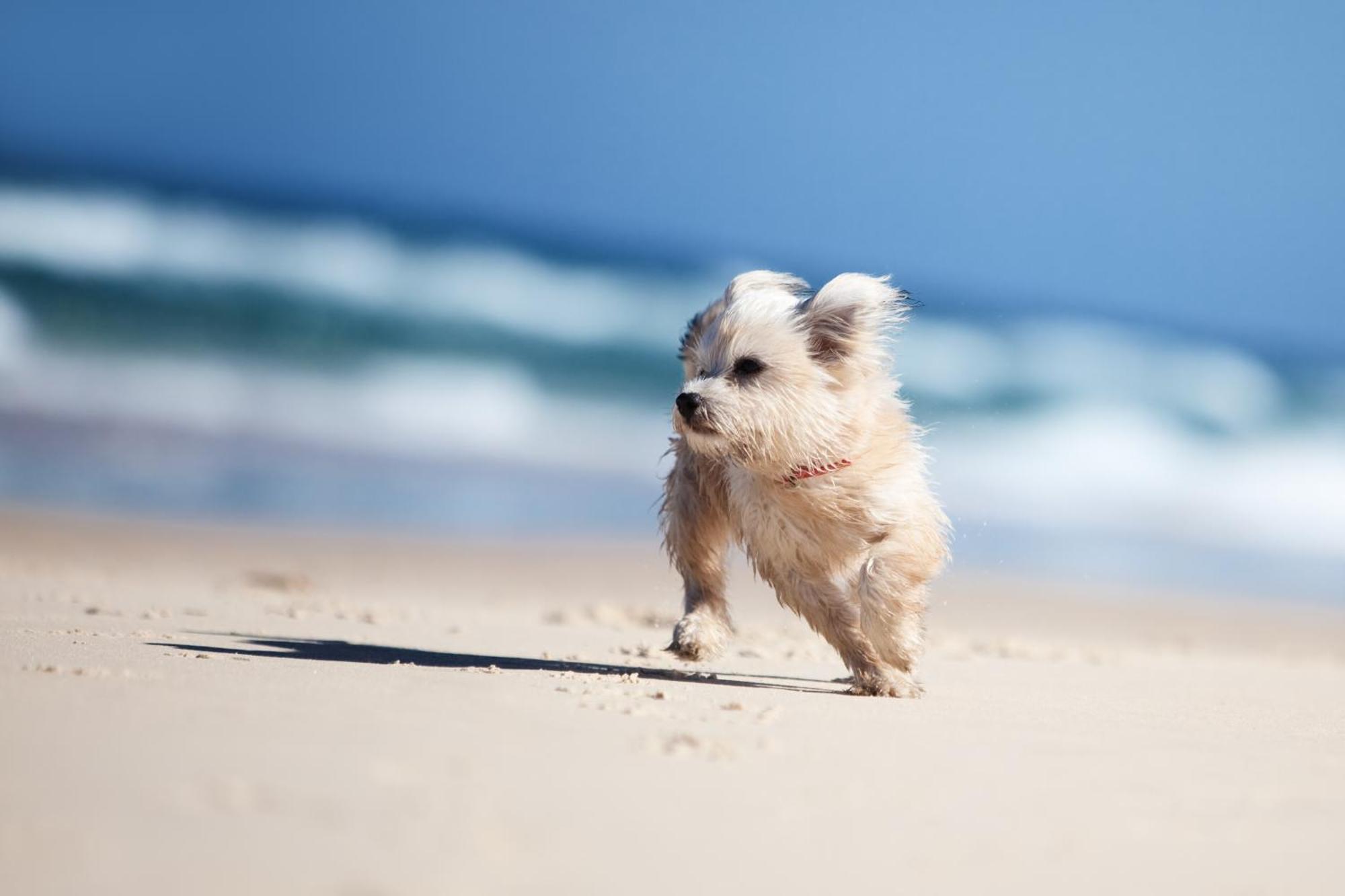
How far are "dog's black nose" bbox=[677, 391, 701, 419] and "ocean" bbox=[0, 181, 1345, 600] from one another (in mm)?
898

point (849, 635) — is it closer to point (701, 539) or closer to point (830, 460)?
point (830, 460)

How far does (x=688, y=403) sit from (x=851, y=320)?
25.1 inches

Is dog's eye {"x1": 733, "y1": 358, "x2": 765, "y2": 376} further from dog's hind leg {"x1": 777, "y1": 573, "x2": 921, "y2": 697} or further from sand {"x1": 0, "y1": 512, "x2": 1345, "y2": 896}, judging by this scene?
sand {"x1": 0, "y1": 512, "x2": 1345, "y2": 896}

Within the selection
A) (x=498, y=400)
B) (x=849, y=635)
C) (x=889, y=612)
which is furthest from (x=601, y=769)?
(x=498, y=400)

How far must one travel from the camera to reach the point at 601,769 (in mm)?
2795

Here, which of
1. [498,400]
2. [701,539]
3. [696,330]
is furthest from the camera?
[498,400]

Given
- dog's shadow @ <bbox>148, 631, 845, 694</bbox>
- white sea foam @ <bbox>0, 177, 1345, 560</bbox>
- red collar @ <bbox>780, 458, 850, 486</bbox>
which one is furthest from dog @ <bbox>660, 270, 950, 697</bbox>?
white sea foam @ <bbox>0, 177, 1345, 560</bbox>

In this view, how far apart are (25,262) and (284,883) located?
19.4 meters

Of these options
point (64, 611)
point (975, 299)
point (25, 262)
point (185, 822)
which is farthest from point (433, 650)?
point (975, 299)

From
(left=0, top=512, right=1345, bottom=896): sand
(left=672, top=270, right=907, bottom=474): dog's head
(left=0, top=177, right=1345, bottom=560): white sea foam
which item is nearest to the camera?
(left=0, top=512, right=1345, bottom=896): sand

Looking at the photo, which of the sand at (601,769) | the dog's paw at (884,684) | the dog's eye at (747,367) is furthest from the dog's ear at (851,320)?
the sand at (601,769)

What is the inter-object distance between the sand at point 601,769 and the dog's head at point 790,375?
2.58ft

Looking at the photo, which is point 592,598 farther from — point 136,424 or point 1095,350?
point 1095,350

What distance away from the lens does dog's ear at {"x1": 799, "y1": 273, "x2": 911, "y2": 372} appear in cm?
478
